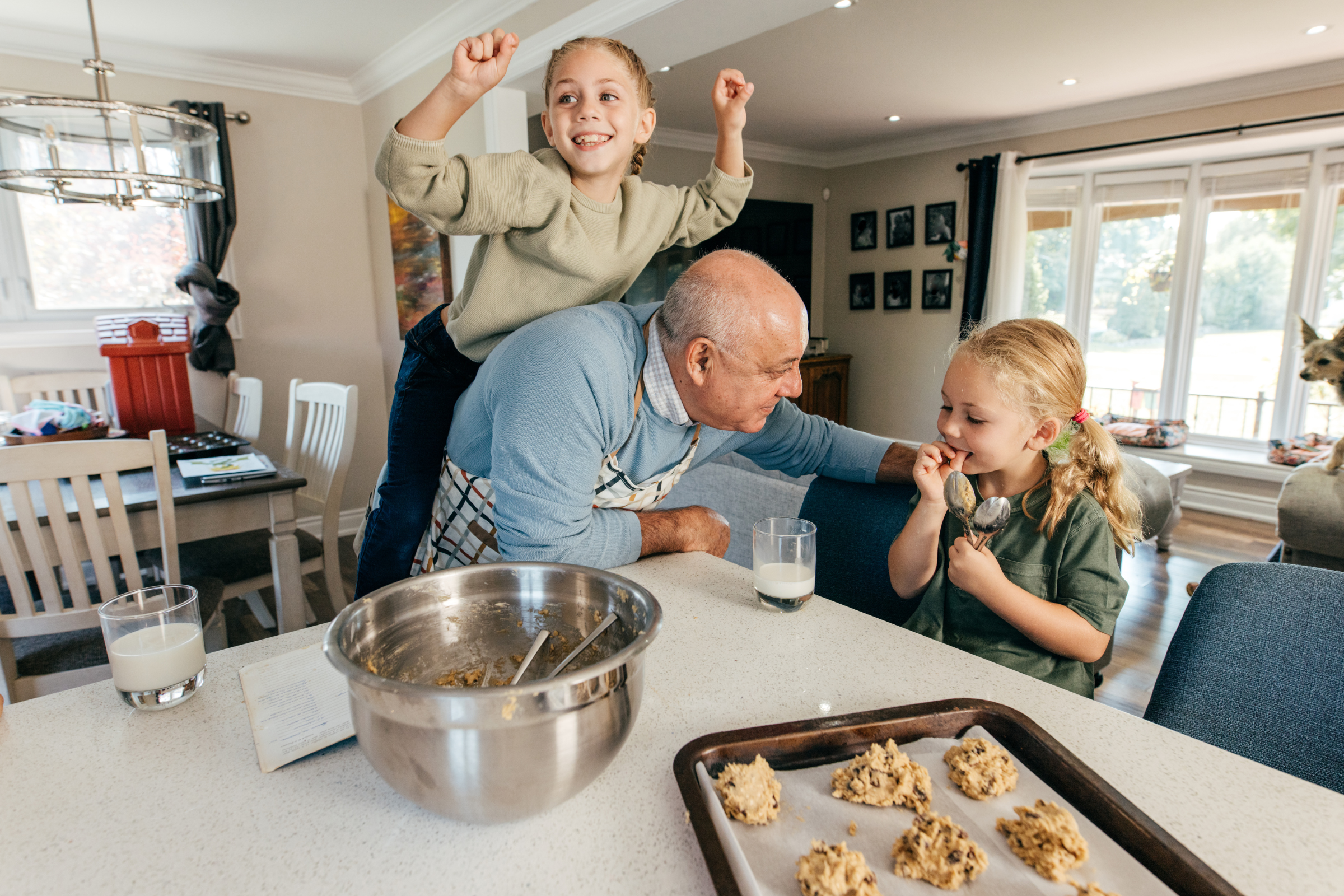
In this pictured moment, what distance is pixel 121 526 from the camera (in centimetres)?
173

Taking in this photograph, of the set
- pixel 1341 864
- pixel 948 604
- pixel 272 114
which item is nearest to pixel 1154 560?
pixel 948 604

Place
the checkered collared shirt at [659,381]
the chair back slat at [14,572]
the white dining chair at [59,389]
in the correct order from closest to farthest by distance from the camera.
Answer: the checkered collared shirt at [659,381] < the chair back slat at [14,572] < the white dining chair at [59,389]

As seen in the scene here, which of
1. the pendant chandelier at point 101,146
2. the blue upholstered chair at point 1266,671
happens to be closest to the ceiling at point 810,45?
the pendant chandelier at point 101,146

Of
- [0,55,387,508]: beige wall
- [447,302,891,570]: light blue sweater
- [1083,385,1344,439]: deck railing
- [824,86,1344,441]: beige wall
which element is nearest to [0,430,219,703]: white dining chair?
[447,302,891,570]: light blue sweater

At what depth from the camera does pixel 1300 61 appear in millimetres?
3895

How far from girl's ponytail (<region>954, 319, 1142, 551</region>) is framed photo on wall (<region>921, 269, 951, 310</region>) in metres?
4.84

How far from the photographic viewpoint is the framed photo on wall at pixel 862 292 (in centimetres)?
627

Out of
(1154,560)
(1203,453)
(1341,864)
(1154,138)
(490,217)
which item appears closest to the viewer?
(1341,864)

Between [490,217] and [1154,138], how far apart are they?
5.15m

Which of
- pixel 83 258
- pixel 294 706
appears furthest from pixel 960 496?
pixel 83 258

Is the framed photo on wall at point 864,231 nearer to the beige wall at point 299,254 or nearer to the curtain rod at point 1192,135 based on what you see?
the curtain rod at point 1192,135

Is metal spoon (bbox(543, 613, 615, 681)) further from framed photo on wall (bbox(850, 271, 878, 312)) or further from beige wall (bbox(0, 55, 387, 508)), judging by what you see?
framed photo on wall (bbox(850, 271, 878, 312))

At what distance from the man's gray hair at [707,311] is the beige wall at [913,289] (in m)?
4.60

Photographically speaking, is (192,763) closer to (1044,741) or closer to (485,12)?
(1044,741)
